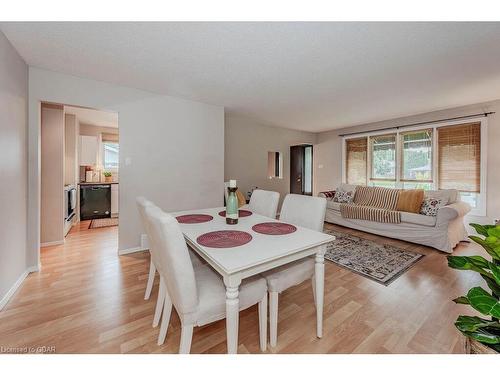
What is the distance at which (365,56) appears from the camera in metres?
2.04

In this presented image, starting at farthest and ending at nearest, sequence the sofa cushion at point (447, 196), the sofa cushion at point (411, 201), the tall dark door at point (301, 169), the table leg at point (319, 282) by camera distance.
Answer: the tall dark door at point (301, 169), the sofa cushion at point (411, 201), the sofa cushion at point (447, 196), the table leg at point (319, 282)

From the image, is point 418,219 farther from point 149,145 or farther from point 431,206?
point 149,145

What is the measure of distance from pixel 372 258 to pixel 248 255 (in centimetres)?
226

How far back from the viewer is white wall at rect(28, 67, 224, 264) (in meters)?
2.33

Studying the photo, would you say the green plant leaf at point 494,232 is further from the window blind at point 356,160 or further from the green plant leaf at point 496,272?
the window blind at point 356,160

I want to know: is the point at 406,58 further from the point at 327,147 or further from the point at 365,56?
the point at 327,147

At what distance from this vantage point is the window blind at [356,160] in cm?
524

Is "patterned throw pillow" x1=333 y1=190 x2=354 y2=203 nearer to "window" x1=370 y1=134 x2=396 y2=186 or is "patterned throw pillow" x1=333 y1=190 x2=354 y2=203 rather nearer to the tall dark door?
"window" x1=370 y1=134 x2=396 y2=186

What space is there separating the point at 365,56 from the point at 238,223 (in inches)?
78.2

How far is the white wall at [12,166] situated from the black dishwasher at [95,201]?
259 centimetres

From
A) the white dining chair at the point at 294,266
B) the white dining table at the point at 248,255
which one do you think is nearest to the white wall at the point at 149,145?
the white dining table at the point at 248,255

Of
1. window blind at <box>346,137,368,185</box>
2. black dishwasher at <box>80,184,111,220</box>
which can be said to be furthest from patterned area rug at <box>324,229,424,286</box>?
black dishwasher at <box>80,184,111,220</box>

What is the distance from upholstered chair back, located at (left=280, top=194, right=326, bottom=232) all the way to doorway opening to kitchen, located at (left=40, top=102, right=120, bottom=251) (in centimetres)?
225
